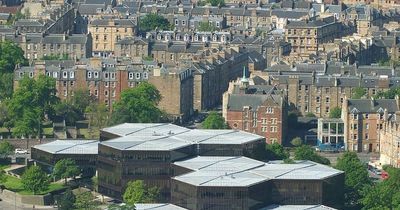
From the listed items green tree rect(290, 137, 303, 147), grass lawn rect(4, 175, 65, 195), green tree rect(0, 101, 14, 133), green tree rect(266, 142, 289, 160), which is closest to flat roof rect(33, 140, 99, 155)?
grass lawn rect(4, 175, 65, 195)

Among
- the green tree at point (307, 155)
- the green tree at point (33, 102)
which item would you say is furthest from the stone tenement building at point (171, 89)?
the green tree at point (307, 155)

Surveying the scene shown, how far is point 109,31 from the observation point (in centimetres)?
19062

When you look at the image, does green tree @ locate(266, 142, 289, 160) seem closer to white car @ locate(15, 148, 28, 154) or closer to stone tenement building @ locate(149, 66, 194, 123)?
white car @ locate(15, 148, 28, 154)

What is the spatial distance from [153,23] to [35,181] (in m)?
61.5

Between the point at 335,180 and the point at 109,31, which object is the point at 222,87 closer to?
the point at 109,31

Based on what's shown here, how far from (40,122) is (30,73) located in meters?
11.8

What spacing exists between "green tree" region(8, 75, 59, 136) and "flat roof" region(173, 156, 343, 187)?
68.0 ft

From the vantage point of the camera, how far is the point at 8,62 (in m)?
170

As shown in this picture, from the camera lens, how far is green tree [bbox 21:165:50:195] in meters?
134

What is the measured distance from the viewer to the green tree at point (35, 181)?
134375 mm

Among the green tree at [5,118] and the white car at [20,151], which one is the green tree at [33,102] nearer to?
the green tree at [5,118]

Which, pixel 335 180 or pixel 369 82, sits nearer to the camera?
pixel 335 180

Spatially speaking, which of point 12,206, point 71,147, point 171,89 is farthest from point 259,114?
point 12,206

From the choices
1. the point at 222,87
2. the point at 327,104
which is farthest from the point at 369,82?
the point at 222,87
